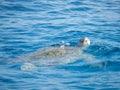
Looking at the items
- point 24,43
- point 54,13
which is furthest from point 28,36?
point 54,13

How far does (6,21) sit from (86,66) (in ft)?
21.6

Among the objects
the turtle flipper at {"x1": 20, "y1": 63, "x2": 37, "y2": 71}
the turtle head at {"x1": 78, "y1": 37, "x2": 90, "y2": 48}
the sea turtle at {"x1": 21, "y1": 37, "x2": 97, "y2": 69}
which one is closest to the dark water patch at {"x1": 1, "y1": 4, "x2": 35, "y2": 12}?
the turtle head at {"x1": 78, "y1": 37, "x2": 90, "y2": 48}

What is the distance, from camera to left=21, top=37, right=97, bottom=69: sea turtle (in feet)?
34.1

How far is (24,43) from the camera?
12.6 m

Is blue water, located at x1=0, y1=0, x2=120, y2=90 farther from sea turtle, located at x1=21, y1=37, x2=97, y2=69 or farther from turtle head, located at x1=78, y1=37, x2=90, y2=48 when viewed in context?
sea turtle, located at x1=21, y1=37, x2=97, y2=69

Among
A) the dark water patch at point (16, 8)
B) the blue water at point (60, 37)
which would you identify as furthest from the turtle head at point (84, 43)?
the dark water patch at point (16, 8)

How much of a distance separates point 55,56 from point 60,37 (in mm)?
2476

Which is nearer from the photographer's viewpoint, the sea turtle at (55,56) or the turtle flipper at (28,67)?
the turtle flipper at (28,67)

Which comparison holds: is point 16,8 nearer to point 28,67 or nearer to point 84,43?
point 84,43

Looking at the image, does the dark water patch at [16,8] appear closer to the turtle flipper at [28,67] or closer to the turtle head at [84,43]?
the turtle head at [84,43]

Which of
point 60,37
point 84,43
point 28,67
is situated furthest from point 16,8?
point 28,67

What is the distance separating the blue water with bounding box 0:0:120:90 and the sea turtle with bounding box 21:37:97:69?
0.33m

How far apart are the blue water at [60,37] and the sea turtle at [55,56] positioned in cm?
33

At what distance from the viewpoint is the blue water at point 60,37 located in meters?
8.91
